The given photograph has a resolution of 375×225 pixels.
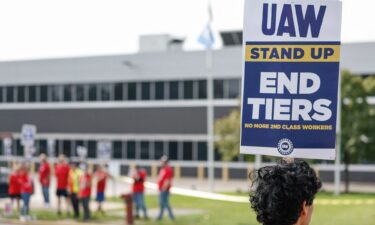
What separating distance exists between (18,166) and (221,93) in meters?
26.4

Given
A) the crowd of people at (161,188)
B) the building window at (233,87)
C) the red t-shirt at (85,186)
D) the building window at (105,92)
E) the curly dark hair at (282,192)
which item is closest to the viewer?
the curly dark hair at (282,192)

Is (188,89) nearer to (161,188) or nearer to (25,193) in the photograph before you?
(25,193)

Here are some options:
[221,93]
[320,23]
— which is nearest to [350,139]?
[221,93]

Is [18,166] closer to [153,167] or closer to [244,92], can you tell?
[244,92]

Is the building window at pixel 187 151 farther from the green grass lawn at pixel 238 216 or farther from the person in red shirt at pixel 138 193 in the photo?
the person in red shirt at pixel 138 193

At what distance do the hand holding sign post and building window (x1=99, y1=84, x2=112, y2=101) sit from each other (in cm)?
4602

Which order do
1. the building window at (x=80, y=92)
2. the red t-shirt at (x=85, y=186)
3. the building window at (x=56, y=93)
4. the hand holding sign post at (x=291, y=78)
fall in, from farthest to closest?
1. the building window at (x=56, y=93)
2. the building window at (x=80, y=92)
3. the red t-shirt at (x=85, y=186)
4. the hand holding sign post at (x=291, y=78)

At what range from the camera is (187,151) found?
158 ft

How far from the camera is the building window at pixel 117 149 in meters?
50.5

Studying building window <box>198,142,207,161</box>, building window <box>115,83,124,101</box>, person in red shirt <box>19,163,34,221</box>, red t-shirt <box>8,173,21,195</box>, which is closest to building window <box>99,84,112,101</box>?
building window <box>115,83,124,101</box>

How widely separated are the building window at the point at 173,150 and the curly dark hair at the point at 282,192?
4522 cm

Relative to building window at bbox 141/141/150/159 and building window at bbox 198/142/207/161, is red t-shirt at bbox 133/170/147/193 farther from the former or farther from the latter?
building window at bbox 141/141/150/159

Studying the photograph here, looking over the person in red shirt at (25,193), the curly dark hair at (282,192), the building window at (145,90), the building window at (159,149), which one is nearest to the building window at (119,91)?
the building window at (145,90)

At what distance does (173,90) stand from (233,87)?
13.8 feet
